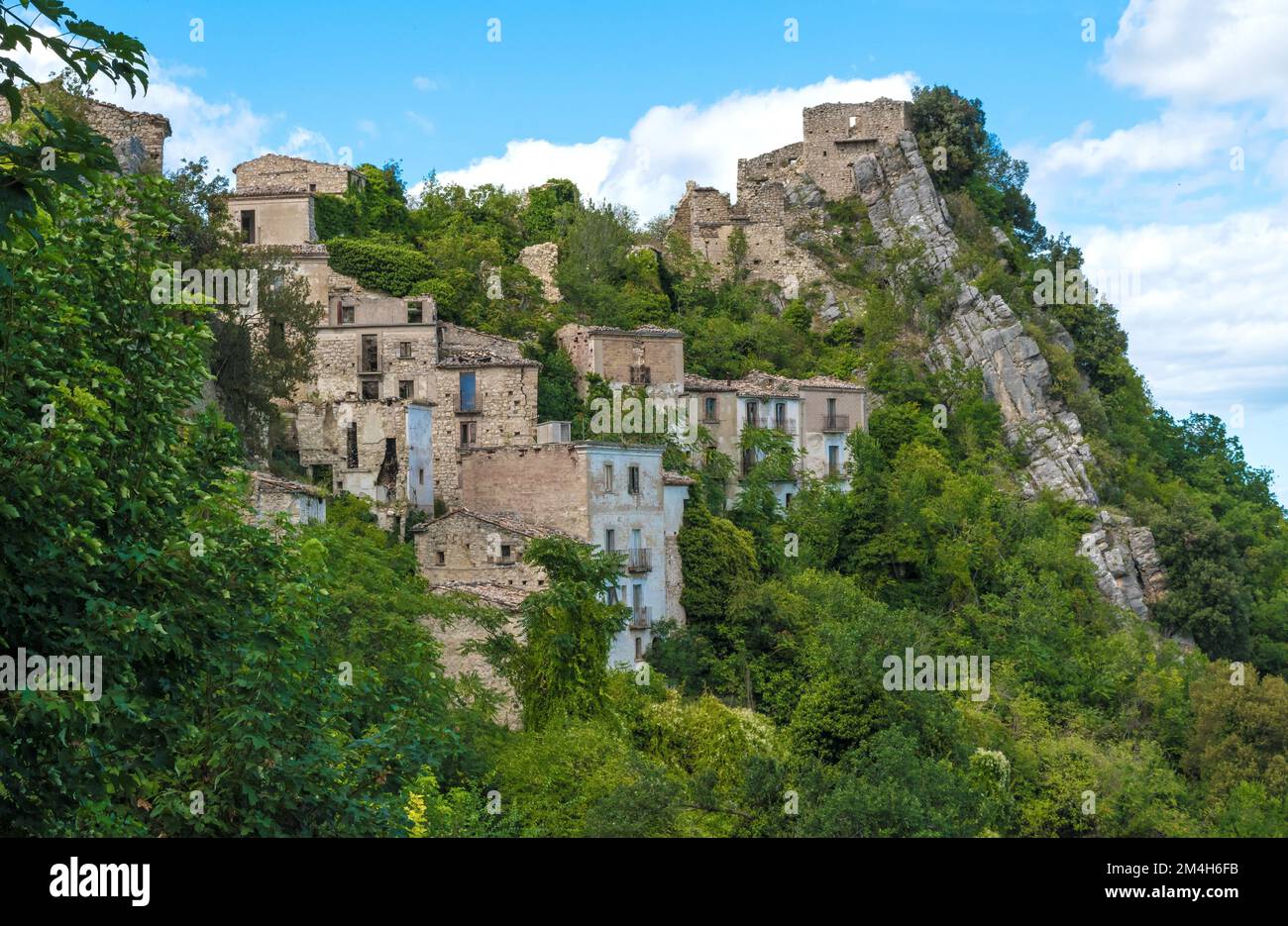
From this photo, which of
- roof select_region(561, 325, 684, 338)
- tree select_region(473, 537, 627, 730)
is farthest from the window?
tree select_region(473, 537, 627, 730)

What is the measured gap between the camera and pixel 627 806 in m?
29.5

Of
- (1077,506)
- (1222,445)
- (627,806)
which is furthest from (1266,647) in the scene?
(627,806)

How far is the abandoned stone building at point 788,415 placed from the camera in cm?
5172

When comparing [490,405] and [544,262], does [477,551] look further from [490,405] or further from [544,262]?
[544,262]

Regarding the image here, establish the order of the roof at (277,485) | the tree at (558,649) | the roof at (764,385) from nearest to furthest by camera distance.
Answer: the roof at (277,485), the tree at (558,649), the roof at (764,385)

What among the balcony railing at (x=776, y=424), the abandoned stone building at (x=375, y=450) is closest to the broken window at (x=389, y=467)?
the abandoned stone building at (x=375, y=450)

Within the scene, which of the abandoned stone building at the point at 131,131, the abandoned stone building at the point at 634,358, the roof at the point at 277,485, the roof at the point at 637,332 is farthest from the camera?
the roof at the point at 637,332

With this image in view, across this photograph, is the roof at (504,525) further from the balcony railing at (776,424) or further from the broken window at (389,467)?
the balcony railing at (776,424)

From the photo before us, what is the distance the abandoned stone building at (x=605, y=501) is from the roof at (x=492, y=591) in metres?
3.42

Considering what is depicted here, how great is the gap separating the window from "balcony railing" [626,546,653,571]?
6.81 meters

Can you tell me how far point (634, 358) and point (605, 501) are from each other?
10.1 m

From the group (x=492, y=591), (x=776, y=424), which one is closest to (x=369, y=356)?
(x=492, y=591)

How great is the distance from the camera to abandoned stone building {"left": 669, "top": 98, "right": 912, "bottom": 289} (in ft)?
227
